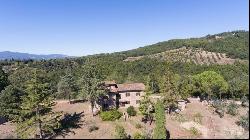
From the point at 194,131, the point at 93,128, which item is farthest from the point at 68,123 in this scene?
the point at 194,131

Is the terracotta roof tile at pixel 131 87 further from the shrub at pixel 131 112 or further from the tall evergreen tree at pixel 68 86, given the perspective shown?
the tall evergreen tree at pixel 68 86

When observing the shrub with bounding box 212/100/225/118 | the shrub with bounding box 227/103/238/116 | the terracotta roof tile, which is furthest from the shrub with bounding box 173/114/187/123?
the shrub with bounding box 227/103/238/116

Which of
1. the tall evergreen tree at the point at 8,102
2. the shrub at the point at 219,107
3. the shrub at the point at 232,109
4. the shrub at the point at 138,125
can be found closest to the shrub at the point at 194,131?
the shrub at the point at 138,125

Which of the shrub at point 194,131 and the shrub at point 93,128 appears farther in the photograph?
the shrub at point 93,128

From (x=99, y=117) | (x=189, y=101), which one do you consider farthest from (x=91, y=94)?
(x=189, y=101)

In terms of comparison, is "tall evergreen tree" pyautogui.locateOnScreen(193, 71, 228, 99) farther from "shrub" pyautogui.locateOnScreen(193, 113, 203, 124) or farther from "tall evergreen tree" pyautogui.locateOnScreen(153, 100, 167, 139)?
"tall evergreen tree" pyautogui.locateOnScreen(153, 100, 167, 139)
